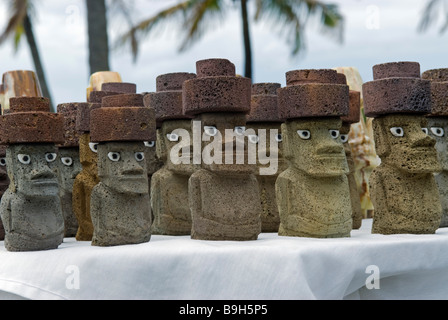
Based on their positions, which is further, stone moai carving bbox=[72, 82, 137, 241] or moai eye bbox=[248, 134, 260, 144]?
stone moai carving bbox=[72, 82, 137, 241]

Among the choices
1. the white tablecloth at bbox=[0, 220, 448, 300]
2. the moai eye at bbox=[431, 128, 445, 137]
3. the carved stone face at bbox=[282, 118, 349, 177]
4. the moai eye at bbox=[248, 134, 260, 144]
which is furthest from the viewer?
the moai eye at bbox=[431, 128, 445, 137]

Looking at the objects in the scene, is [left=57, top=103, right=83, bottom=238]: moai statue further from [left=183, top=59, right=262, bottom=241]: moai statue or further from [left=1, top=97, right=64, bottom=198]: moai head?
[left=183, top=59, right=262, bottom=241]: moai statue

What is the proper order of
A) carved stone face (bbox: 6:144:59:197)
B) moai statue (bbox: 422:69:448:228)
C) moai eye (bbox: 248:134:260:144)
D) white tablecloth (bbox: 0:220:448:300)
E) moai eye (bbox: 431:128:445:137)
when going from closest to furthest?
1. white tablecloth (bbox: 0:220:448:300)
2. carved stone face (bbox: 6:144:59:197)
3. moai eye (bbox: 248:134:260:144)
4. moai statue (bbox: 422:69:448:228)
5. moai eye (bbox: 431:128:445:137)

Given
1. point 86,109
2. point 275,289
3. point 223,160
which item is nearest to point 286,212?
point 223,160

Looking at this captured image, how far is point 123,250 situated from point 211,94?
1248 millimetres

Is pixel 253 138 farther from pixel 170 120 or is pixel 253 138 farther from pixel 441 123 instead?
pixel 441 123

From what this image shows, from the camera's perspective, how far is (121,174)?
16.2 feet

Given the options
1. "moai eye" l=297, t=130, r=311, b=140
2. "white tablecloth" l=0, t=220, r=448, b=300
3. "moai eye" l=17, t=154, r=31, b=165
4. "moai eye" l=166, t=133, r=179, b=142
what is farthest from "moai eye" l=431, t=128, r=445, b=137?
"moai eye" l=17, t=154, r=31, b=165

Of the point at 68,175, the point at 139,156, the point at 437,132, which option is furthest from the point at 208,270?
the point at 437,132

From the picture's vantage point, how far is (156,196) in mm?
5789

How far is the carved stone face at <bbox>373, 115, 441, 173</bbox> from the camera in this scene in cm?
525

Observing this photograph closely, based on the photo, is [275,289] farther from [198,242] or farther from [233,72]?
[233,72]

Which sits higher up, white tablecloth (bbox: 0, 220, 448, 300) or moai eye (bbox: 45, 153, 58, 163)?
moai eye (bbox: 45, 153, 58, 163)

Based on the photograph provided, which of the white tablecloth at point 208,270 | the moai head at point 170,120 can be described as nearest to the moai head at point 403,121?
the white tablecloth at point 208,270
